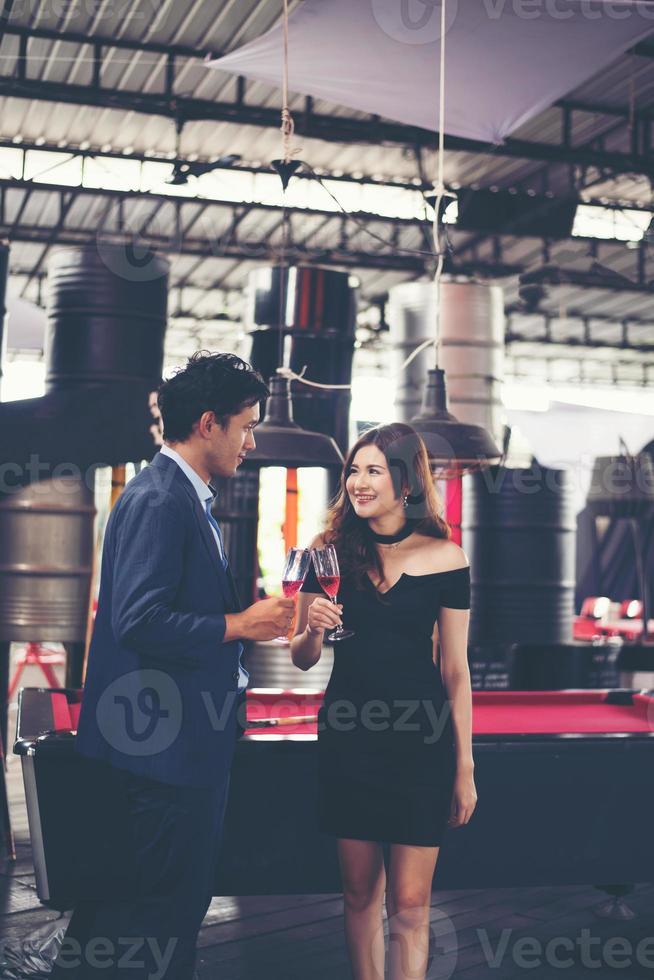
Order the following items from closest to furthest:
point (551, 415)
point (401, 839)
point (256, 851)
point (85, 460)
Result: point (401, 839), point (256, 851), point (85, 460), point (551, 415)

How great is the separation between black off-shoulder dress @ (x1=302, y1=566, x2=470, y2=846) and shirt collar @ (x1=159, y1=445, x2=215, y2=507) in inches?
18.0

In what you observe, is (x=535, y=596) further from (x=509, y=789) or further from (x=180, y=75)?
Result: (x=180, y=75)

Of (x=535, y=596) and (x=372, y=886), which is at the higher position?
(x=535, y=596)

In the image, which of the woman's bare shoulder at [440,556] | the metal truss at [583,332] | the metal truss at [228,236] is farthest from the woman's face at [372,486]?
the metal truss at [583,332]

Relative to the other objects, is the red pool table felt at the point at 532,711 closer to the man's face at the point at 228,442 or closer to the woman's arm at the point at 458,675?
the woman's arm at the point at 458,675

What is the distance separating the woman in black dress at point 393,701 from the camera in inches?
78.3

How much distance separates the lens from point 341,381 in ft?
15.4

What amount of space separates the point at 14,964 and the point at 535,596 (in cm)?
342

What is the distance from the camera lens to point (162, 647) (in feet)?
5.46

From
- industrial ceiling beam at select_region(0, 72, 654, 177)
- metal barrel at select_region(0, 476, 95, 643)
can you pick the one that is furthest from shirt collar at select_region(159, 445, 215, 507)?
industrial ceiling beam at select_region(0, 72, 654, 177)

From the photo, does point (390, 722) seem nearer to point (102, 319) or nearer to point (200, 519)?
point (200, 519)

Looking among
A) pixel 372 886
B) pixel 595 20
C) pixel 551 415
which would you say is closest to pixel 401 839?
pixel 372 886

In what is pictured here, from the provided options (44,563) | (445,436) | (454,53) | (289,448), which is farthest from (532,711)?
(454,53)

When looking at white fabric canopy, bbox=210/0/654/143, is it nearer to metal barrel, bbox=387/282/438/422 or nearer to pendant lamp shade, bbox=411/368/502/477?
metal barrel, bbox=387/282/438/422
